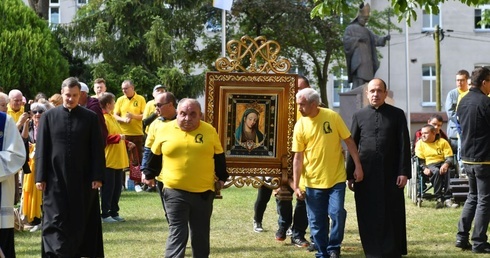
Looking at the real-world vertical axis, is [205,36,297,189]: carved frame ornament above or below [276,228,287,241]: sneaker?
above

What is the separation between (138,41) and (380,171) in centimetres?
2758

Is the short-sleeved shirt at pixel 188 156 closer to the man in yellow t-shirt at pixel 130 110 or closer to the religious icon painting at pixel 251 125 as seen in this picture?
the religious icon painting at pixel 251 125

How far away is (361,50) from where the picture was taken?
26578mm

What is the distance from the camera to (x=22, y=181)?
15.3 meters

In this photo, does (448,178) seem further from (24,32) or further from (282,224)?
(24,32)

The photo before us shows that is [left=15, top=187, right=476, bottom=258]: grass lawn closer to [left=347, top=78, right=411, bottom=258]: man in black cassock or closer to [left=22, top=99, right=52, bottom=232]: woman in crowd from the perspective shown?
[left=22, top=99, right=52, bottom=232]: woman in crowd

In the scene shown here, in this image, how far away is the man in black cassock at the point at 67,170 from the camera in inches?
428

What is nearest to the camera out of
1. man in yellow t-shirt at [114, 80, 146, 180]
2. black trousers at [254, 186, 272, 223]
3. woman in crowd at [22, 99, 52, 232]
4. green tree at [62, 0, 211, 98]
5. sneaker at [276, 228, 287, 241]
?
sneaker at [276, 228, 287, 241]

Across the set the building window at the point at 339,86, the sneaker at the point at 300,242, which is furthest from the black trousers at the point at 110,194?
the building window at the point at 339,86

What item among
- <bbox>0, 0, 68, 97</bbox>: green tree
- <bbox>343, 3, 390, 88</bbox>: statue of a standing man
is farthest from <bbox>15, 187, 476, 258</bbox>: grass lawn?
<bbox>0, 0, 68, 97</bbox>: green tree

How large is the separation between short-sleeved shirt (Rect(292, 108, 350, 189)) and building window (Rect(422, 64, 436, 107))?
150 ft

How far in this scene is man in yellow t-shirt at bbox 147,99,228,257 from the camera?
35.0 ft

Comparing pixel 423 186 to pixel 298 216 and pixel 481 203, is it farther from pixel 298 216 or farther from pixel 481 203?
pixel 481 203

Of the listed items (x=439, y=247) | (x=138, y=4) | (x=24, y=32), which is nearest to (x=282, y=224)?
(x=439, y=247)
